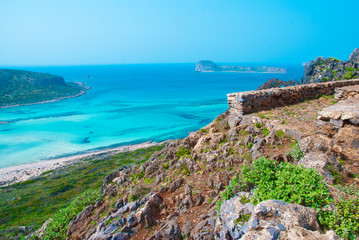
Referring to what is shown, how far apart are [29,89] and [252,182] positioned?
385 feet

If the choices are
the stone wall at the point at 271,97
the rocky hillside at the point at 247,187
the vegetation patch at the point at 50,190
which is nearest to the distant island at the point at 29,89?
the vegetation patch at the point at 50,190

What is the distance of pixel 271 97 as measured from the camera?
33.4ft

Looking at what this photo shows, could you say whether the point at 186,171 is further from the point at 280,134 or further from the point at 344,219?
the point at 344,219

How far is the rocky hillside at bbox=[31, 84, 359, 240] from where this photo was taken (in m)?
3.79

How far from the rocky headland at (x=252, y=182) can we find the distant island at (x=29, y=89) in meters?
91.5

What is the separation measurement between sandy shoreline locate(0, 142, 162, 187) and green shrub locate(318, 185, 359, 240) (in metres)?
36.3

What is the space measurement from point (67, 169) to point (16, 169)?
31.1 feet

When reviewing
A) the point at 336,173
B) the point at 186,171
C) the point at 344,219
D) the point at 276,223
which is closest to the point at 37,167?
the point at 186,171

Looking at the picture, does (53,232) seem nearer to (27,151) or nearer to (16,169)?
(16,169)

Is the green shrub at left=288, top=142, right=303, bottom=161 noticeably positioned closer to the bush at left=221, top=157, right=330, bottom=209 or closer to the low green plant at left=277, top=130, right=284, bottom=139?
the low green plant at left=277, top=130, right=284, bottom=139

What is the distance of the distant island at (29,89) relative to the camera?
8544 centimetres

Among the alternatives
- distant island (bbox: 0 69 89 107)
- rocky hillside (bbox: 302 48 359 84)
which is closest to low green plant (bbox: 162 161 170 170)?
Answer: rocky hillside (bbox: 302 48 359 84)

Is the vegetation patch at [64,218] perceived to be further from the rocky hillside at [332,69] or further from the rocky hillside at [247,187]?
the rocky hillside at [332,69]

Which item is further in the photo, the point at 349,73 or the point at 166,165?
the point at 349,73
